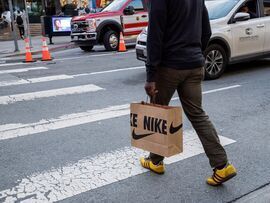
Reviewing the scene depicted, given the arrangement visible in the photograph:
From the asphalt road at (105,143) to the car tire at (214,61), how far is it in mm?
214

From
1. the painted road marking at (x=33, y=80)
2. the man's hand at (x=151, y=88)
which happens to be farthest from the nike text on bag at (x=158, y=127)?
the painted road marking at (x=33, y=80)

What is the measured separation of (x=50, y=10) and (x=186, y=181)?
784 inches

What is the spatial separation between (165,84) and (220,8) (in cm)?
586

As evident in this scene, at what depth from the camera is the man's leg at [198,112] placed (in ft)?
11.3

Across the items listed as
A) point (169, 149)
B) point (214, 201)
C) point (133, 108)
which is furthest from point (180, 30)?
point (214, 201)

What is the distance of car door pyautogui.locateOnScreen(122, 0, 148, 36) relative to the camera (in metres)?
14.9

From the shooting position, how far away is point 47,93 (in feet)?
25.4

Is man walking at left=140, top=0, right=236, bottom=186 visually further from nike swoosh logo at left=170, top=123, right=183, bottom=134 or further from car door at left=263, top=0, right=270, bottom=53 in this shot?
car door at left=263, top=0, right=270, bottom=53

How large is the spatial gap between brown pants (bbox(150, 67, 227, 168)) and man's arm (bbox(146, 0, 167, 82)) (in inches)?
5.8

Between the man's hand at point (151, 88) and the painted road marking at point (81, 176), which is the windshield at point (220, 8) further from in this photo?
the man's hand at point (151, 88)

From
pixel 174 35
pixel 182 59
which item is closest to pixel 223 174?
pixel 182 59

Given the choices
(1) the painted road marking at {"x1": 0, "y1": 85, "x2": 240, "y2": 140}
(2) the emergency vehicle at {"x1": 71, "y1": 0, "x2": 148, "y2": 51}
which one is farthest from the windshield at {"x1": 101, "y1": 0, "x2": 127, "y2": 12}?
(1) the painted road marking at {"x1": 0, "y1": 85, "x2": 240, "y2": 140}

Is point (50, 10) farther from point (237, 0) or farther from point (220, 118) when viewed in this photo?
point (220, 118)

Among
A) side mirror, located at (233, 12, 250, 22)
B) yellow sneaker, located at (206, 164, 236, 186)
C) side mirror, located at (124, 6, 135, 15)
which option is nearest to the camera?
yellow sneaker, located at (206, 164, 236, 186)
